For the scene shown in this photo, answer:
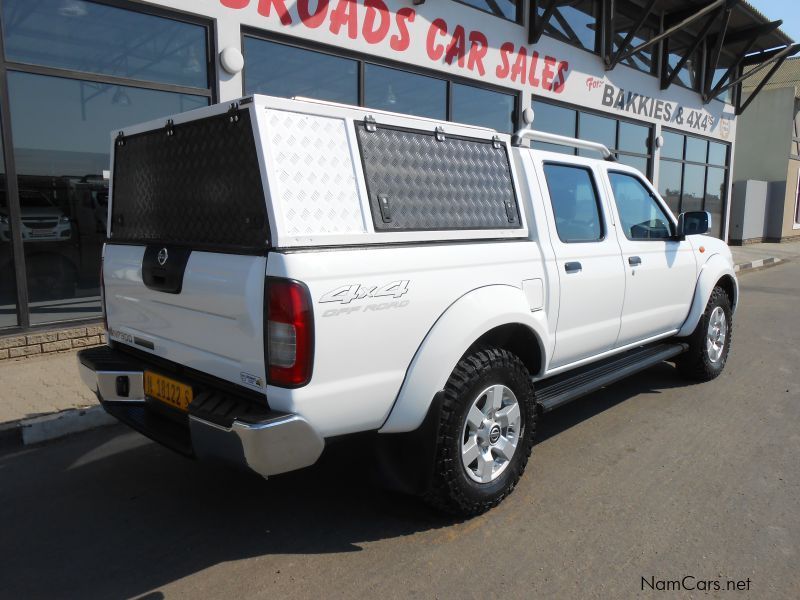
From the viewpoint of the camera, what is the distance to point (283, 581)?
2436 mm

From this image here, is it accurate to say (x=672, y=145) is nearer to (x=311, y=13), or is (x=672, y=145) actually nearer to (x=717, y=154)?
(x=717, y=154)

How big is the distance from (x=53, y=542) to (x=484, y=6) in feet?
31.9

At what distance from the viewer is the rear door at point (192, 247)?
2.34 m

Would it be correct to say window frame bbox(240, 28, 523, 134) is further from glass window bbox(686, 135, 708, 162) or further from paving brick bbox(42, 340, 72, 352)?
glass window bbox(686, 135, 708, 162)

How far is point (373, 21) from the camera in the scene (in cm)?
794

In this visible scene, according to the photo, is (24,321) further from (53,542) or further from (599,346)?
(599,346)

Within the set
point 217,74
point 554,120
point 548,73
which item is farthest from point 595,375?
point 554,120

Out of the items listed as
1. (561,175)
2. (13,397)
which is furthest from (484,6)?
(13,397)

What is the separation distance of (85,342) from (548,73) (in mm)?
9160

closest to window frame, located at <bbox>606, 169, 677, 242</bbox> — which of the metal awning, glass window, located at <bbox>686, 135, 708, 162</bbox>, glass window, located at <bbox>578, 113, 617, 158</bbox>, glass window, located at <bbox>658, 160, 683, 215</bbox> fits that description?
the metal awning

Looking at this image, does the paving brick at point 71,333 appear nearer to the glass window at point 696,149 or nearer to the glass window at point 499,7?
the glass window at point 499,7

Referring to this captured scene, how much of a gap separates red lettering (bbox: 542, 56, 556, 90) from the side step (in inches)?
301

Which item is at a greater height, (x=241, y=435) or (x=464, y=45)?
(x=464, y=45)

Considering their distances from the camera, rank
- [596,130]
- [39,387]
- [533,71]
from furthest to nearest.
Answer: [596,130] → [533,71] → [39,387]
